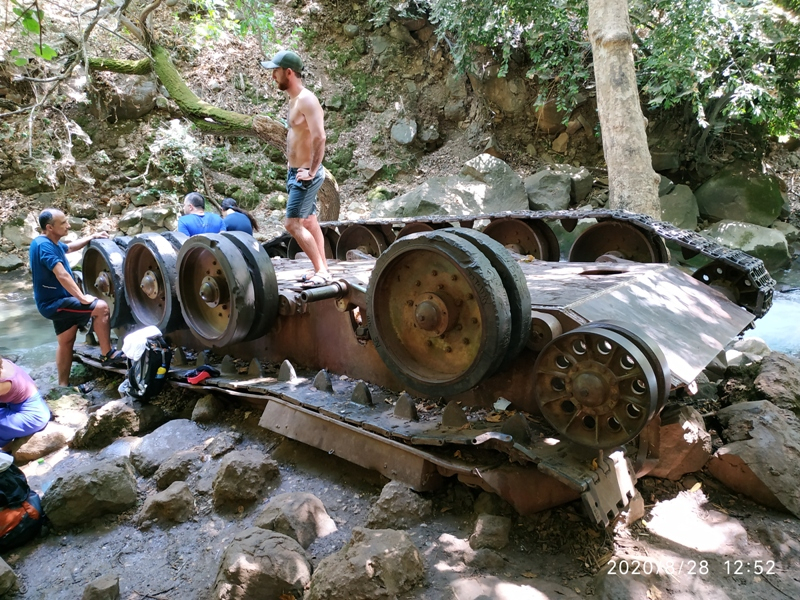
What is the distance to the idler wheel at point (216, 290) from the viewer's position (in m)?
4.42

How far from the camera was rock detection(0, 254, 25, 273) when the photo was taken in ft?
41.8

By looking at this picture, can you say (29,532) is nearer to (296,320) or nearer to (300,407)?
(300,407)

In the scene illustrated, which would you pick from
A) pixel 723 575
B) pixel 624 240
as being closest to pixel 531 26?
pixel 624 240

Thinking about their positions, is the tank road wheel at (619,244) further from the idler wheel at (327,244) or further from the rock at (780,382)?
the idler wheel at (327,244)

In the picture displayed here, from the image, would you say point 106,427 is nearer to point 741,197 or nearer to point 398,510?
point 398,510

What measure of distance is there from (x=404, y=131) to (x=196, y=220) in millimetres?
10483

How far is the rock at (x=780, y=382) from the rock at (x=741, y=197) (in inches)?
394

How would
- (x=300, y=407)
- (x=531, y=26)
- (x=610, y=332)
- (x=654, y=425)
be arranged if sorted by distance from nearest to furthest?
(x=610, y=332)
(x=654, y=425)
(x=300, y=407)
(x=531, y=26)

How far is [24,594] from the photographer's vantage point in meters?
3.05

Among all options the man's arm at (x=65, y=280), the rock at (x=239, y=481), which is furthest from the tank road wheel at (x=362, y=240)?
the rock at (x=239, y=481)

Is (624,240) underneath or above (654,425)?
above

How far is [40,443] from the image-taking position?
472 centimetres

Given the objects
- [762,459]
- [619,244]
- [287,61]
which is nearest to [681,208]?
[619,244]

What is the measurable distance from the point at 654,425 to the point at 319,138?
10.9 feet
